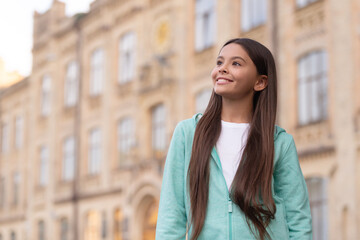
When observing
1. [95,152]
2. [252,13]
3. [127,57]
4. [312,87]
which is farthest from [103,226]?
[312,87]

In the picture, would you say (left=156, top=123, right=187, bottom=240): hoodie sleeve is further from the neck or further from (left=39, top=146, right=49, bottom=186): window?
(left=39, top=146, right=49, bottom=186): window

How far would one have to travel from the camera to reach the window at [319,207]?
18.1m

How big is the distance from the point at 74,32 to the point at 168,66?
8801 mm

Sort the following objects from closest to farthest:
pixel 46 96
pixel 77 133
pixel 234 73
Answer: pixel 234 73 → pixel 77 133 → pixel 46 96

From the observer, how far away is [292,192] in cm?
318

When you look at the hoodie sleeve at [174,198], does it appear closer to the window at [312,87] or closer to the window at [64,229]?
the window at [312,87]

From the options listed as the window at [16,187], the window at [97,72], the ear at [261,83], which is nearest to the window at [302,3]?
the window at [97,72]

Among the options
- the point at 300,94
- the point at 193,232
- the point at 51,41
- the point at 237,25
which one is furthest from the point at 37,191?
the point at 193,232

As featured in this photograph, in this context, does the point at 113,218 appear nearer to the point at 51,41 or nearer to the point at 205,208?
the point at 51,41

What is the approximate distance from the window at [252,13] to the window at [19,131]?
19.5 metres

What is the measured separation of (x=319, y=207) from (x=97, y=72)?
14.8 metres

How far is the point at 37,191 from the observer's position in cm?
3434

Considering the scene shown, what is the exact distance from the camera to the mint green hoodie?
3.00 meters

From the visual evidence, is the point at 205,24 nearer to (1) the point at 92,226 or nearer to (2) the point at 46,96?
(1) the point at 92,226
